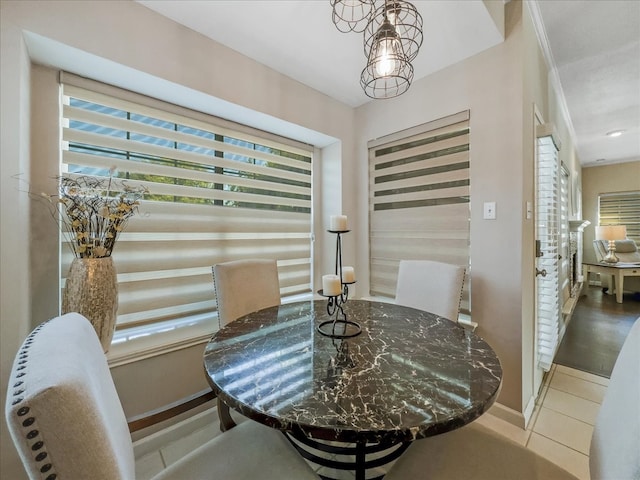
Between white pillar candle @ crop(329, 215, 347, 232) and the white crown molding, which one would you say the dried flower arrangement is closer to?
white pillar candle @ crop(329, 215, 347, 232)

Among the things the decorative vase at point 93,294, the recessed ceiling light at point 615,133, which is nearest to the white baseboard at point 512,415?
the decorative vase at point 93,294

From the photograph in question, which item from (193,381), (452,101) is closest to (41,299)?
(193,381)

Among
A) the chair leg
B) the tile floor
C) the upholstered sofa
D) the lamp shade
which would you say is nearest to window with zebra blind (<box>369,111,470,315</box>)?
the tile floor

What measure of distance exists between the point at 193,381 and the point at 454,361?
1606 millimetres

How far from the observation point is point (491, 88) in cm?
181

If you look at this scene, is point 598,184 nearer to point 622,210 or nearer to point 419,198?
point 622,210

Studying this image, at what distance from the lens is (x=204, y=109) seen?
75.8 inches

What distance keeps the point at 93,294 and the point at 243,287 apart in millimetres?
759

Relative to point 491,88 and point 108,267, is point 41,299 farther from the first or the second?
point 491,88

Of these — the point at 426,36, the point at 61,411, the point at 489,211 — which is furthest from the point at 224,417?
the point at 426,36

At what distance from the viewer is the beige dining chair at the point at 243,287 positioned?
5.47 ft

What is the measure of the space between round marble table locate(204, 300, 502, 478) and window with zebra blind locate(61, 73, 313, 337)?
2.53 feet

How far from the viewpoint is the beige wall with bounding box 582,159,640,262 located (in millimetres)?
5539

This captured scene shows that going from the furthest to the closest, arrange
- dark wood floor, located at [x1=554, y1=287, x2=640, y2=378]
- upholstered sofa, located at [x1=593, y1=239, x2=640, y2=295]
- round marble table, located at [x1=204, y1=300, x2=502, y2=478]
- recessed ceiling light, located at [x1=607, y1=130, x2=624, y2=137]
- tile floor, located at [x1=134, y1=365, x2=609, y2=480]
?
upholstered sofa, located at [x1=593, y1=239, x2=640, y2=295] < recessed ceiling light, located at [x1=607, y1=130, x2=624, y2=137] < dark wood floor, located at [x1=554, y1=287, x2=640, y2=378] < tile floor, located at [x1=134, y1=365, x2=609, y2=480] < round marble table, located at [x1=204, y1=300, x2=502, y2=478]
